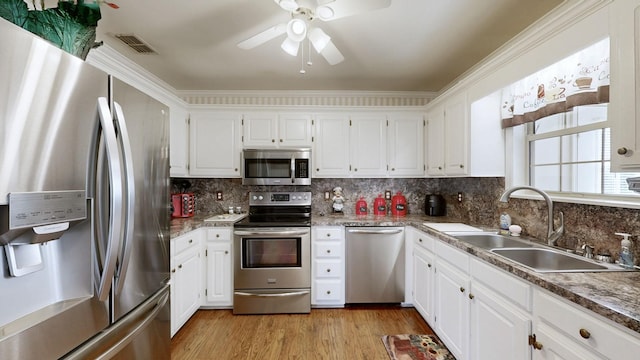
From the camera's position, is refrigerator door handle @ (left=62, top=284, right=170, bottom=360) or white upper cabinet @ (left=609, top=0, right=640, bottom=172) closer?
refrigerator door handle @ (left=62, top=284, right=170, bottom=360)

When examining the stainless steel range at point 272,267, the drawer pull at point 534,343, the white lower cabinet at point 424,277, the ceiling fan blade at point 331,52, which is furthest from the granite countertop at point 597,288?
the stainless steel range at point 272,267

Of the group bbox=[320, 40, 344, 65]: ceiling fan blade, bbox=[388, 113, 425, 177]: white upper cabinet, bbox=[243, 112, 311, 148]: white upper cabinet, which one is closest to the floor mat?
bbox=[388, 113, 425, 177]: white upper cabinet

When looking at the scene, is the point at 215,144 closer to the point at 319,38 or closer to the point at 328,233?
the point at 328,233

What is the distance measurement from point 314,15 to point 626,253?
2044 millimetres

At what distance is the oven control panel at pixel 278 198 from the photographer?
3.37 metres

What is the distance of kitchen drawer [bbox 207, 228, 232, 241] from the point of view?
2770 millimetres

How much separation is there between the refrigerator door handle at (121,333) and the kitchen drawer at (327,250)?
5.60 feet

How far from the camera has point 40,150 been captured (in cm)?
73

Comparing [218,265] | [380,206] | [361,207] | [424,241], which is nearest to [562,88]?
[424,241]

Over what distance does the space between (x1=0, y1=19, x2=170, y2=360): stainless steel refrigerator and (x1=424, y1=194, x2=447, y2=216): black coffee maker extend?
2963 mm

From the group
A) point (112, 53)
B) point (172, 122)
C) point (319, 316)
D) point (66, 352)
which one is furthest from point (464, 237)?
point (112, 53)

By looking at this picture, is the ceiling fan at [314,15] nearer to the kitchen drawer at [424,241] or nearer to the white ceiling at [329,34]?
the white ceiling at [329,34]

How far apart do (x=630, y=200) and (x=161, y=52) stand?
3409 millimetres

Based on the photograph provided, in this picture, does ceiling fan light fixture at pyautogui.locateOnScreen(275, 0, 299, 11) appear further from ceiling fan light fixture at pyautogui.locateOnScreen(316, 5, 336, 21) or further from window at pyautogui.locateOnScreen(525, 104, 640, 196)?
window at pyautogui.locateOnScreen(525, 104, 640, 196)
